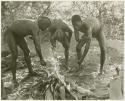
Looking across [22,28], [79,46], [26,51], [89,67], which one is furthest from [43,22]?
[89,67]

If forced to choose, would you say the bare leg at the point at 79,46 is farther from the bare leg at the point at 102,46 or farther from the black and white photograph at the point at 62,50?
the bare leg at the point at 102,46

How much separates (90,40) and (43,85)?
775 mm

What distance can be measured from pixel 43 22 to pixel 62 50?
401mm

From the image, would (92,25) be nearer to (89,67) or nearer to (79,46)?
(79,46)

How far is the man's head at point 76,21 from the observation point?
18.3ft

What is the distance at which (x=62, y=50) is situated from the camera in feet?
18.2

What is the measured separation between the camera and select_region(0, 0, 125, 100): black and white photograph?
5.43 metres

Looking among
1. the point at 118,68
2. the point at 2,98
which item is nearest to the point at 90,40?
the point at 118,68

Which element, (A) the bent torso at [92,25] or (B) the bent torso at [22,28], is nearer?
(B) the bent torso at [22,28]

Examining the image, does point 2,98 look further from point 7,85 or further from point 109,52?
point 109,52

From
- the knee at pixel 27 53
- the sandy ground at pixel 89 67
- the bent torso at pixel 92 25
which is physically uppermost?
the bent torso at pixel 92 25

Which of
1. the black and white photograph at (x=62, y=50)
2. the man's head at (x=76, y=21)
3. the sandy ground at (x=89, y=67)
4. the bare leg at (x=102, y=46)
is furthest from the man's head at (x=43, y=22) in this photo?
the bare leg at (x=102, y=46)

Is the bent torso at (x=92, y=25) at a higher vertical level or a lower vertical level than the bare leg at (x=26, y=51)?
higher

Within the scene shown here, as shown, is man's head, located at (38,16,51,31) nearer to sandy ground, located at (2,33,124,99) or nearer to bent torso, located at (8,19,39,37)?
bent torso, located at (8,19,39,37)
